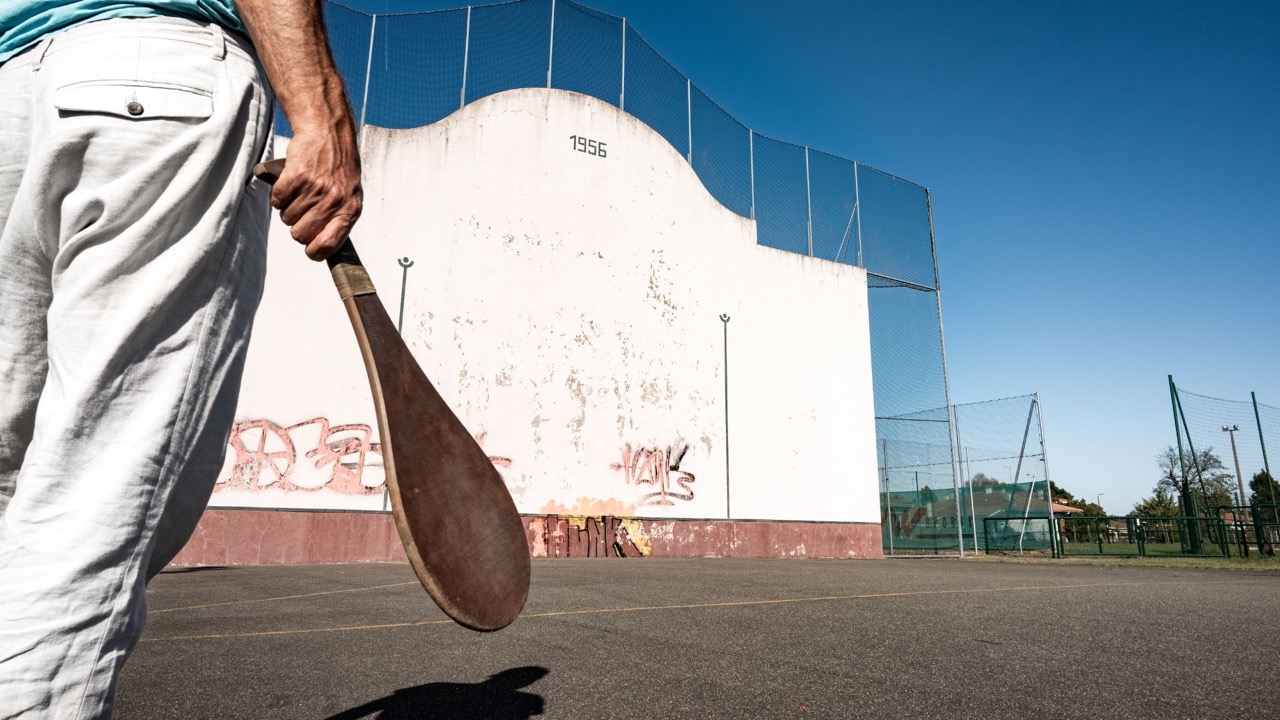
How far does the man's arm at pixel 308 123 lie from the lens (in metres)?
1.19

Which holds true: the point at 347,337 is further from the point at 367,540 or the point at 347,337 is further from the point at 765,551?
the point at 765,551

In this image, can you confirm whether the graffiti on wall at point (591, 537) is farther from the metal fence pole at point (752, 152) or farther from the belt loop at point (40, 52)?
the belt loop at point (40, 52)

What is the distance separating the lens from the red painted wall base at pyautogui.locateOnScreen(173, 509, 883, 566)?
9.94 m

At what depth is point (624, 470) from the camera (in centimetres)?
1380

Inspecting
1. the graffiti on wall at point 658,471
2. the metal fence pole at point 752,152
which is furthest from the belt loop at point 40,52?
the metal fence pole at point 752,152

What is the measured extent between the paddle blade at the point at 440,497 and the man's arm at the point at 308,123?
15 centimetres

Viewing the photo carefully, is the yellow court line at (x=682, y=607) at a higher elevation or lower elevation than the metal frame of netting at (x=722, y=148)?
lower

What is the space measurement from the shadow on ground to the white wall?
32.0 feet

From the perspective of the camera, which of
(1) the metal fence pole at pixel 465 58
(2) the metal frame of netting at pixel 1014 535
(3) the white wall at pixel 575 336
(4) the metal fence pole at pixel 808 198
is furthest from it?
(2) the metal frame of netting at pixel 1014 535

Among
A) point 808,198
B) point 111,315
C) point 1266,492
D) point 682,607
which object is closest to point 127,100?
point 111,315

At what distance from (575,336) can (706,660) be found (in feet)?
37.2

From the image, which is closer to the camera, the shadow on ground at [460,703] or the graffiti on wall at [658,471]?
the shadow on ground at [460,703]

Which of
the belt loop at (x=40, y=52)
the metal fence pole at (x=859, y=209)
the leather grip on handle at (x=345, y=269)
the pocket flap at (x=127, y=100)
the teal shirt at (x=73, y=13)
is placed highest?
the metal fence pole at (x=859, y=209)

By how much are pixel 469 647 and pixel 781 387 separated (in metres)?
13.7
